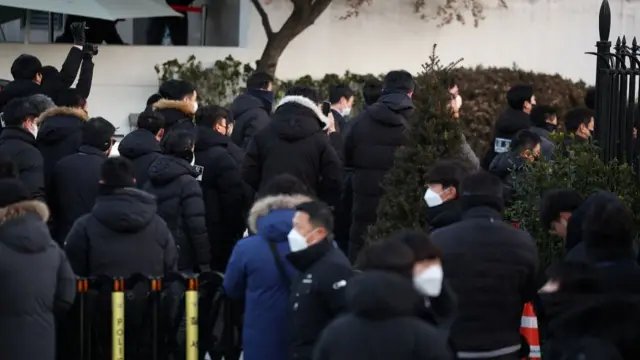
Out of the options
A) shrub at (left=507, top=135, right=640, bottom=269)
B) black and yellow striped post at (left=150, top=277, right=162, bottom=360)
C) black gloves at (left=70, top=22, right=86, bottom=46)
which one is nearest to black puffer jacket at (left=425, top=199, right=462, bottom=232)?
shrub at (left=507, top=135, right=640, bottom=269)

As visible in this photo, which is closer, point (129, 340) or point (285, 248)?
point (285, 248)

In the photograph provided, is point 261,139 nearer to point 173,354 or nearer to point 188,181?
point 188,181

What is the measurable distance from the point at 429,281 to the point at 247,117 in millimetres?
6823

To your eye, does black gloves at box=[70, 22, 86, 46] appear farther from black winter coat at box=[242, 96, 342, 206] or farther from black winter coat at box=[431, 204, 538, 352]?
black winter coat at box=[431, 204, 538, 352]

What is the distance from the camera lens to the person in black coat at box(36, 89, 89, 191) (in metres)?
11.0

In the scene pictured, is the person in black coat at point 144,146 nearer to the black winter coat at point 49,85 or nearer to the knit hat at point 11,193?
the black winter coat at point 49,85

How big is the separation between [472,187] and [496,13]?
614 inches

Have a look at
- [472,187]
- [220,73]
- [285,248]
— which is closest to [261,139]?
[285,248]

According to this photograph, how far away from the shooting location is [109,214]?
8.89 m

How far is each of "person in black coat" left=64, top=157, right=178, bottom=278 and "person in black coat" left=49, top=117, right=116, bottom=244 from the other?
4.54 ft

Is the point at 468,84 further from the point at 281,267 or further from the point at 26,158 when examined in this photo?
the point at 281,267

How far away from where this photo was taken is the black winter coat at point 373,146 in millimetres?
11656

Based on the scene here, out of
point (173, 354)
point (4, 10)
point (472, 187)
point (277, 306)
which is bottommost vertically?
point (173, 354)

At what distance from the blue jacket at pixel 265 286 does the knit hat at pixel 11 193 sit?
1.34 metres
